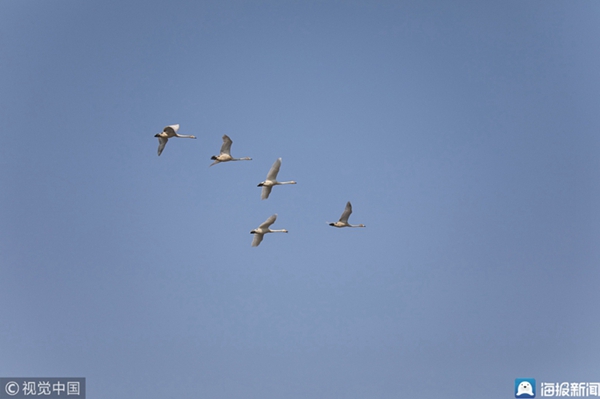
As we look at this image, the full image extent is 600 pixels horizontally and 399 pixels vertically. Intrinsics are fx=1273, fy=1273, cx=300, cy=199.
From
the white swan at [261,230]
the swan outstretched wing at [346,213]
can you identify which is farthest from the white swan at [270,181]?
the swan outstretched wing at [346,213]

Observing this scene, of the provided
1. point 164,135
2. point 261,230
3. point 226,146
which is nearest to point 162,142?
point 164,135

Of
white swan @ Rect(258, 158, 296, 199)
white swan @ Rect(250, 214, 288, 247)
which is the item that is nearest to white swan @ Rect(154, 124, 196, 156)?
white swan @ Rect(258, 158, 296, 199)

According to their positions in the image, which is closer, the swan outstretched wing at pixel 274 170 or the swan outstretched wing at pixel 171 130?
the swan outstretched wing at pixel 171 130

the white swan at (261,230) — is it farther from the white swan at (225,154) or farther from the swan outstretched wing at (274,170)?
the white swan at (225,154)

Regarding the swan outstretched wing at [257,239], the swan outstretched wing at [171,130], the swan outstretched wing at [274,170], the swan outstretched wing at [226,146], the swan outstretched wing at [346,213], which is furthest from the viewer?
the swan outstretched wing at [346,213]

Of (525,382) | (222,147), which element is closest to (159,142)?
(222,147)

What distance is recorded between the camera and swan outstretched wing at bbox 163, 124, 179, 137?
302 feet

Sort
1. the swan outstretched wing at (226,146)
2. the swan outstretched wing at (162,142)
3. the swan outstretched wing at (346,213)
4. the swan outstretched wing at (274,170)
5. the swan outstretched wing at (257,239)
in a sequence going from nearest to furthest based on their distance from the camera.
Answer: the swan outstretched wing at (162,142) < the swan outstretched wing at (274,170) < the swan outstretched wing at (226,146) < the swan outstretched wing at (257,239) < the swan outstretched wing at (346,213)

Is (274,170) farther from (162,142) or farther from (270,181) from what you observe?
(162,142)

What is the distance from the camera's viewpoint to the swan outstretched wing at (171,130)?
3629 inches

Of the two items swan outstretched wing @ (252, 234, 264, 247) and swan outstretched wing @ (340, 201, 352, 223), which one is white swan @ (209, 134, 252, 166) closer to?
swan outstretched wing @ (252, 234, 264, 247)

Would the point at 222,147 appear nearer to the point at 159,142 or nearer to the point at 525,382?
the point at 159,142

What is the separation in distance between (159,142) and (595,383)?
38.2 m

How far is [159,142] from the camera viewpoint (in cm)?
9275
